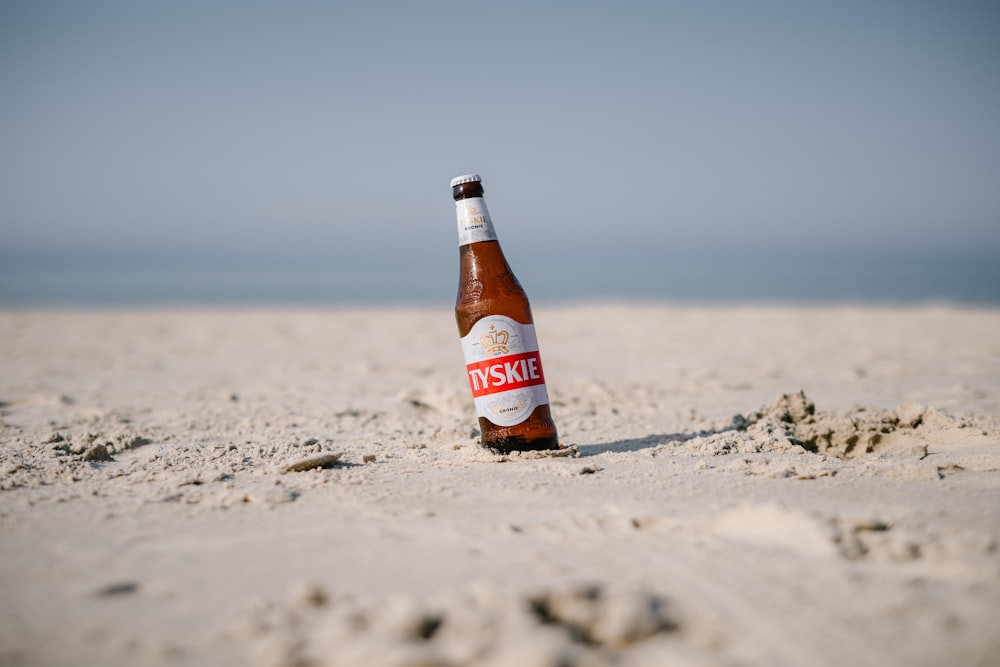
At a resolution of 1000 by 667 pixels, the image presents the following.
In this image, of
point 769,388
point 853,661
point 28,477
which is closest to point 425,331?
point 769,388

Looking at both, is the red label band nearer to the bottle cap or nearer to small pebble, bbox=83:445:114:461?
the bottle cap

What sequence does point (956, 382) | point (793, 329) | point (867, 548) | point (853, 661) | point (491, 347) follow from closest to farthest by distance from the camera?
point (853, 661) → point (867, 548) → point (491, 347) → point (956, 382) → point (793, 329)

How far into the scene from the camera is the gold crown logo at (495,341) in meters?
2.50

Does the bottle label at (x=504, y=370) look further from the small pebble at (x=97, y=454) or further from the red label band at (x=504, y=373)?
the small pebble at (x=97, y=454)

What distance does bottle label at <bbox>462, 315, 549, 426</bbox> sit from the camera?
8.21 ft

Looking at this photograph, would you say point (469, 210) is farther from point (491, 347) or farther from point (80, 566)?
point (80, 566)

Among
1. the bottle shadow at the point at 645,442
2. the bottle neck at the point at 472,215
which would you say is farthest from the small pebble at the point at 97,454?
the bottle shadow at the point at 645,442

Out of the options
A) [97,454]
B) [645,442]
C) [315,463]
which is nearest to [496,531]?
[315,463]

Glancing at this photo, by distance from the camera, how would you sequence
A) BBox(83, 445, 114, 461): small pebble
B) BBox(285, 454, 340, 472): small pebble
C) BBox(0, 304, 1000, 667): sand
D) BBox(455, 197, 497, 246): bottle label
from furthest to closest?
1. BBox(455, 197, 497, 246): bottle label
2. BBox(83, 445, 114, 461): small pebble
3. BBox(285, 454, 340, 472): small pebble
4. BBox(0, 304, 1000, 667): sand

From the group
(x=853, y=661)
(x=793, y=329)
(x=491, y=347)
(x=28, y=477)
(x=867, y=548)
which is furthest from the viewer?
(x=793, y=329)

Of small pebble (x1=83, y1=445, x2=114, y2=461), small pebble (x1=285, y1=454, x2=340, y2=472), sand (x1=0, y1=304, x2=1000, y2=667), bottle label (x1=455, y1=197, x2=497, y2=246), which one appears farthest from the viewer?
bottle label (x1=455, y1=197, x2=497, y2=246)

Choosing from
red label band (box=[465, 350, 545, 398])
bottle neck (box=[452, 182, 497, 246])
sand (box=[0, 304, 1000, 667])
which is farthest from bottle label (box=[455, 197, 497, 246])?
sand (box=[0, 304, 1000, 667])

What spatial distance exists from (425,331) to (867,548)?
6.48 meters

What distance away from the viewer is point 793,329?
24.4ft
